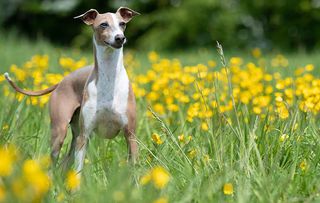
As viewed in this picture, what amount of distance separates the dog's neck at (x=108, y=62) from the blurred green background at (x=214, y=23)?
402 inches

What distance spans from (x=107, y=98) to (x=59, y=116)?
1.20ft

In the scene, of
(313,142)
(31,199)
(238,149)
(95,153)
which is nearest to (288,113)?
(313,142)

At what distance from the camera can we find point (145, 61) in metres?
8.90

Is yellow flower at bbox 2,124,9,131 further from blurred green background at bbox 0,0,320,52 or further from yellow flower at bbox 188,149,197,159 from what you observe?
blurred green background at bbox 0,0,320,52

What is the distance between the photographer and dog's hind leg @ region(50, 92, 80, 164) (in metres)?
3.97

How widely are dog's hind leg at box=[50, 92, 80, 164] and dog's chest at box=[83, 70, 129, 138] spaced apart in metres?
0.22

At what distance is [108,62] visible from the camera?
3859 millimetres

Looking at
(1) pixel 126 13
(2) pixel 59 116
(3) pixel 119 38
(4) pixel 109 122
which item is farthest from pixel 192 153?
(1) pixel 126 13

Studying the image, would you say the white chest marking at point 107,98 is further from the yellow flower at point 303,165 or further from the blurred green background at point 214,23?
the blurred green background at point 214,23

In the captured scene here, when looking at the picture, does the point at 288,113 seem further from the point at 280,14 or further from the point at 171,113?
the point at 280,14

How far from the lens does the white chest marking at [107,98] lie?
3.80 meters

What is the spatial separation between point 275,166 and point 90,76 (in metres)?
1.35

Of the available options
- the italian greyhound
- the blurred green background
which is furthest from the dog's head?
the blurred green background

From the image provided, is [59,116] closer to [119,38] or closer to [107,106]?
[107,106]
